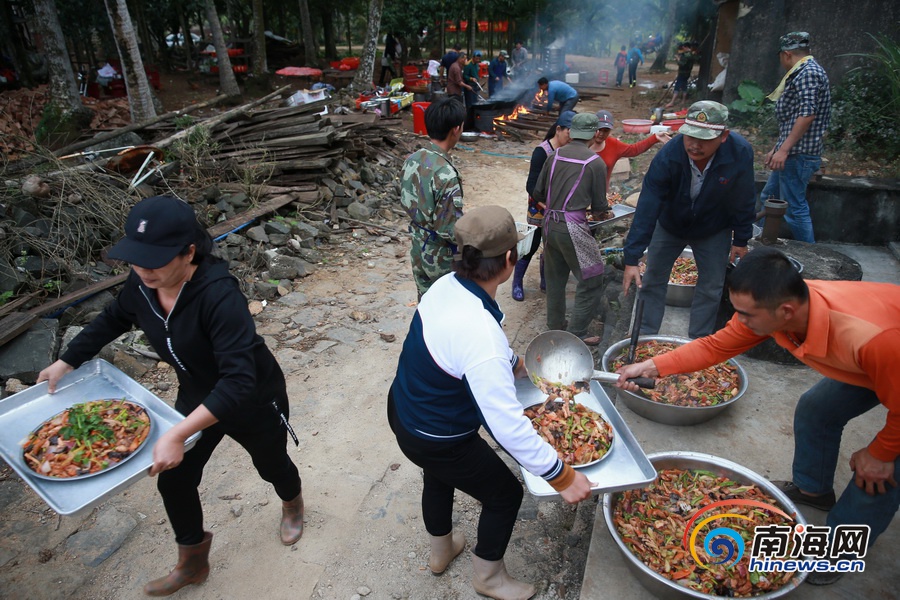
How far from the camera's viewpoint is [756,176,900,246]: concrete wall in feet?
20.4

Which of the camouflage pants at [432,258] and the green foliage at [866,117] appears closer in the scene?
the camouflage pants at [432,258]

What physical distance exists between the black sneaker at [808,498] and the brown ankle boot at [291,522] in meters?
2.70

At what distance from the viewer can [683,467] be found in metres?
2.89

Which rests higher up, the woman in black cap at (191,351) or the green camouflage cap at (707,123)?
the green camouflage cap at (707,123)

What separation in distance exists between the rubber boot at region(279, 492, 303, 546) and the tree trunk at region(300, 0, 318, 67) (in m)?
21.8

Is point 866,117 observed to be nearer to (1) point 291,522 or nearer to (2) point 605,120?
(2) point 605,120

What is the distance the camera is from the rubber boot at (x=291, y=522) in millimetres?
3186

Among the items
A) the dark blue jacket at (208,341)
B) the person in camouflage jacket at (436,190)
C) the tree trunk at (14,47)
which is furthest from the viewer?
the tree trunk at (14,47)

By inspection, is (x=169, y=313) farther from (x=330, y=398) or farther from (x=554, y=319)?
(x=554, y=319)

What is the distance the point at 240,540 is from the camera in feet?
10.7

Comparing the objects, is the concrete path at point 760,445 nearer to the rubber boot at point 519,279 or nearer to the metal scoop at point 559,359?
the metal scoop at point 559,359

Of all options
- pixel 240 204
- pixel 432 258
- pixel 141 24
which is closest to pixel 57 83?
pixel 240 204

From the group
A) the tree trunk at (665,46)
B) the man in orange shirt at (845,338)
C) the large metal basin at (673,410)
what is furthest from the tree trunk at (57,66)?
the tree trunk at (665,46)

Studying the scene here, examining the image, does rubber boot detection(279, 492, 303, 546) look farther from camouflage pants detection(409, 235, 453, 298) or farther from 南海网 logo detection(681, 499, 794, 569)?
南海网 logo detection(681, 499, 794, 569)
